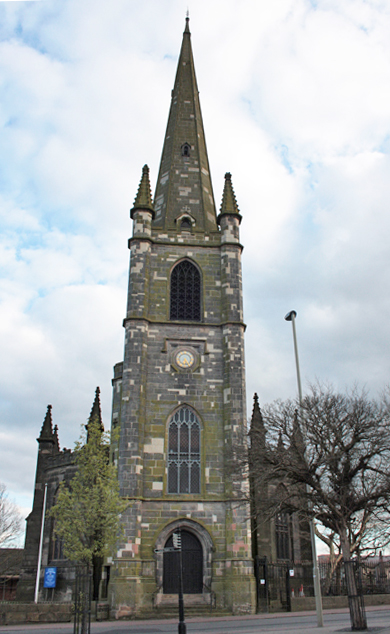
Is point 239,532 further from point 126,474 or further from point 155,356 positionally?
point 155,356

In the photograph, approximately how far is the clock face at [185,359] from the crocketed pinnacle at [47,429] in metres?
14.8

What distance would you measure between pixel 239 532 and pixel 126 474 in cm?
586

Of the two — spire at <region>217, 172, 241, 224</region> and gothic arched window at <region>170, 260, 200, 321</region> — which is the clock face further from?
spire at <region>217, 172, 241, 224</region>

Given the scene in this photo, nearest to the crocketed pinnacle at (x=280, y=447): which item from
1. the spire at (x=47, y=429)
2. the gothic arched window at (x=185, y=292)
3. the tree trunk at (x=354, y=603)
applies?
the tree trunk at (x=354, y=603)

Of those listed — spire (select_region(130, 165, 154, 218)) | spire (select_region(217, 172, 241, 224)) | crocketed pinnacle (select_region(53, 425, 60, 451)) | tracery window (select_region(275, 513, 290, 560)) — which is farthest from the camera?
crocketed pinnacle (select_region(53, 425, 60, 451))

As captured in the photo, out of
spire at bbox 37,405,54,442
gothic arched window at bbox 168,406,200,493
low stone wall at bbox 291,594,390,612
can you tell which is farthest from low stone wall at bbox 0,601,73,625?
spire at bbox 37,405,54,442

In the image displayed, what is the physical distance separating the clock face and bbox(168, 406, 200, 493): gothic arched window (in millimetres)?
2254

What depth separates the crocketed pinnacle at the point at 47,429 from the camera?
130ft

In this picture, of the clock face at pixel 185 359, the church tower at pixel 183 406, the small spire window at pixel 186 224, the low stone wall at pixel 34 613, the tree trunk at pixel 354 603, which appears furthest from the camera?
the small spire window at pixel 186 224

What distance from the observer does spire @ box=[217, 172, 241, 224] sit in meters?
34.0

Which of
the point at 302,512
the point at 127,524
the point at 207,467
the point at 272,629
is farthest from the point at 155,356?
the point at 272,629

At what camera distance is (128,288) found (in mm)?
31109

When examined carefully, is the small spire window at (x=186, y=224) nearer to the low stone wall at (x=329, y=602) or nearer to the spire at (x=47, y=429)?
the spire at (x=47, y=429)

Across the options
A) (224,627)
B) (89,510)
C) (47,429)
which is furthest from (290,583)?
(47,429)
